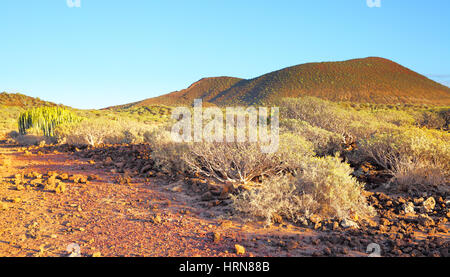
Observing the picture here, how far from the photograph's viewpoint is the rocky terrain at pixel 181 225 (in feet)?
11.0

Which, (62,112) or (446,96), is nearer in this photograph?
(62,112)

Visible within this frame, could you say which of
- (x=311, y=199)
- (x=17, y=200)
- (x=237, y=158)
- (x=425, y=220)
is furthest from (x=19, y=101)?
(x=425, y=220)

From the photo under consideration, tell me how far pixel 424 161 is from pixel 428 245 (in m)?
2.88

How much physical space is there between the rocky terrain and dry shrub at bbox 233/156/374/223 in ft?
0.52

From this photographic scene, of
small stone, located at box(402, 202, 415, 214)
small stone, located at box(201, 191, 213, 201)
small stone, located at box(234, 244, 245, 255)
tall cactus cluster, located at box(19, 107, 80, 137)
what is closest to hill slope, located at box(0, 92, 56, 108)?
tall cactus cluster, located at box(19, 107, 80, 137)

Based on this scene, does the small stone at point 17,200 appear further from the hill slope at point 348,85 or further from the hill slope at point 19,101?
the hill slope at point 348,85

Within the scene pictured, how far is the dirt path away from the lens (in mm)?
3379

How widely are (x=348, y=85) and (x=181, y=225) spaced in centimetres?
5847

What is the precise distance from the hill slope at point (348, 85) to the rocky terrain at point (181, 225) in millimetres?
48098

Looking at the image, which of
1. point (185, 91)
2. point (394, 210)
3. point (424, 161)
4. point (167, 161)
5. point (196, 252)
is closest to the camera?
point (196, 252)
